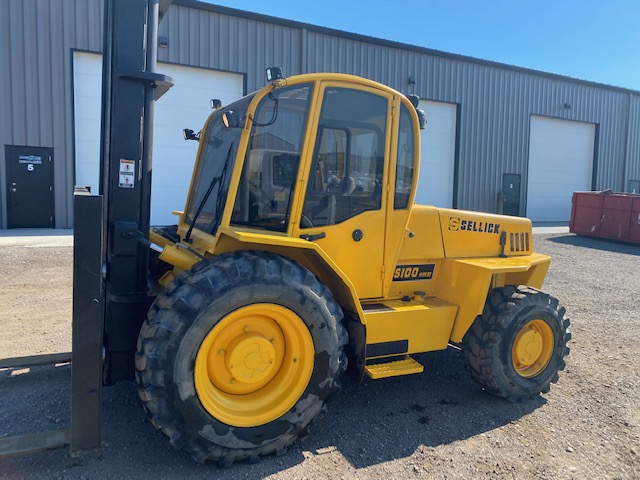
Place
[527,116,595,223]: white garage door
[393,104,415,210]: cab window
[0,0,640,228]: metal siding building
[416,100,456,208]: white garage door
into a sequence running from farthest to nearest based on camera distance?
A: 1. [527,116,595,223]: white garage door
2. [416,100,456,208]: white garage door
3. [0,0,640,228]: metal siding building
4. [393,104,415,210]: cab window

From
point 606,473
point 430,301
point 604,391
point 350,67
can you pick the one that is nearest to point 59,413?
point 430,301

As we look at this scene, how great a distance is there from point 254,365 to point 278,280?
62 cm

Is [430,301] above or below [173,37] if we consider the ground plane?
below

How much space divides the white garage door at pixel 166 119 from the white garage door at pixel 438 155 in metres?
8.09

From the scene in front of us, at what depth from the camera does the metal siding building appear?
14.4m

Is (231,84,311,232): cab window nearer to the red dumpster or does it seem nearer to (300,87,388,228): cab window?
(300,87,388,228): cab window

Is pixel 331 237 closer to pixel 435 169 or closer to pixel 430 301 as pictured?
pixel 430 301

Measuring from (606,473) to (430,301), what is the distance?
1.76 m

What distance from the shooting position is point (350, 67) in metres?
18.4

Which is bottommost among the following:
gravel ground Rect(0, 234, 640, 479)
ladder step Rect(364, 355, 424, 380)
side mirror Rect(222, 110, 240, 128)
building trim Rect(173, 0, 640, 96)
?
gravel ground Rect(0, 234, 640, 479)

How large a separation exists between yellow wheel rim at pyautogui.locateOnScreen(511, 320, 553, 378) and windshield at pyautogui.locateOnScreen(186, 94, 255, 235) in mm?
2810

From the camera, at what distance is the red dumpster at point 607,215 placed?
16.1 meters

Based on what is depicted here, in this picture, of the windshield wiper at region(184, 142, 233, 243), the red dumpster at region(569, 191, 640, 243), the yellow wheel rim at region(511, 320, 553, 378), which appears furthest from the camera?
the red dumpster at region(569, 191, 640, 243)

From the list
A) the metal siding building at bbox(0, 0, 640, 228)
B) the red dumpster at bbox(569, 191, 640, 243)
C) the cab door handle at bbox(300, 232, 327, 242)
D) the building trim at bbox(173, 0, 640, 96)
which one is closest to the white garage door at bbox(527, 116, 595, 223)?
the metal siding building at bbox(0, 0, 640, 228)
